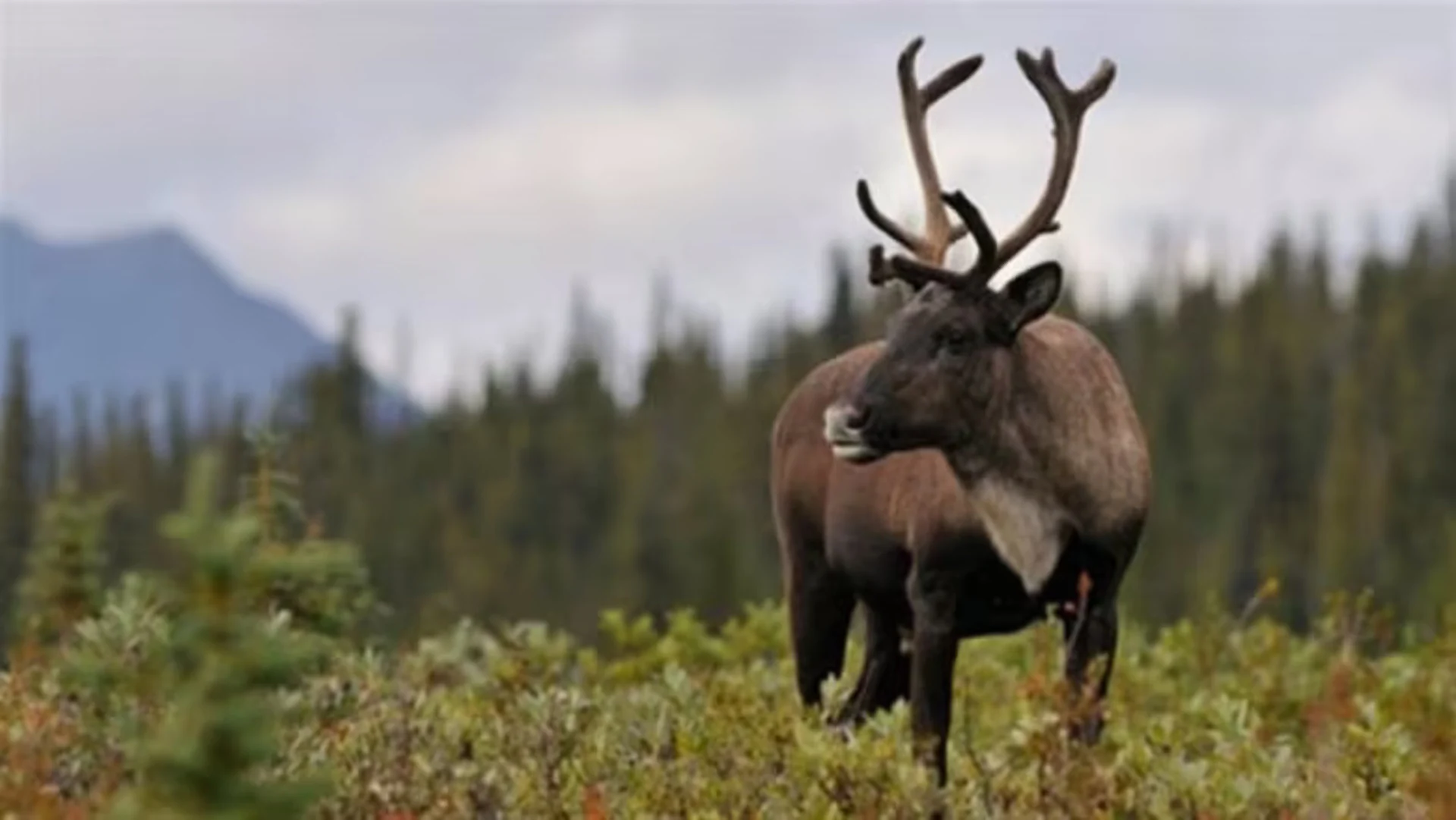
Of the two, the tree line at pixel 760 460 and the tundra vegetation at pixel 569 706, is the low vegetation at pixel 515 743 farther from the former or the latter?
the tree line at pixel 760 460

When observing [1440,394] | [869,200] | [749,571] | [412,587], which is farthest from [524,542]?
[869,200]

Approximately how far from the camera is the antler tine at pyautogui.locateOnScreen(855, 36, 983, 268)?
36.5 feet

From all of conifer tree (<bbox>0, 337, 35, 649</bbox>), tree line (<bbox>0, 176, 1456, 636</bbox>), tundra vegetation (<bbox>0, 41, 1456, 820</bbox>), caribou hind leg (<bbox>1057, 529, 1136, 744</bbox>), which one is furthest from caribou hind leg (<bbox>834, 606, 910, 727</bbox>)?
tree line (<bbox>0, 176, 1456, 636</bbox>)

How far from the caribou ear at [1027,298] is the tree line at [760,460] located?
220 feet

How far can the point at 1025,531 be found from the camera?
34.3 ft

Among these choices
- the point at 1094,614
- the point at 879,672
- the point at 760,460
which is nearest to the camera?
the point at 1094,614

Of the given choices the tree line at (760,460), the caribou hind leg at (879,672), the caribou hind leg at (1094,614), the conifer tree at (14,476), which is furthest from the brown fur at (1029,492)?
the tree line at (760,460)

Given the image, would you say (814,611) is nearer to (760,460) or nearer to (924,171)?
(924,171)

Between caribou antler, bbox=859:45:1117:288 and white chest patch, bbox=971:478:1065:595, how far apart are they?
0.81m

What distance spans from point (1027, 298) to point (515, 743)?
8.25ft

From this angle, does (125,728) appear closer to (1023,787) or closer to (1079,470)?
(1023,787)

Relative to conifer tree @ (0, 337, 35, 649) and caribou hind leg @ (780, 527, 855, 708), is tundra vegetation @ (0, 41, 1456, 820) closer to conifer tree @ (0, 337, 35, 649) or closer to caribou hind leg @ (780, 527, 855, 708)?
caribou hind leg @ (780, 527, 855, 708)

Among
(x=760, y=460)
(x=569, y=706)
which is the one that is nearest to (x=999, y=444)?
(x=569, y=706)

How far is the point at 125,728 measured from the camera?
20.7 feet
